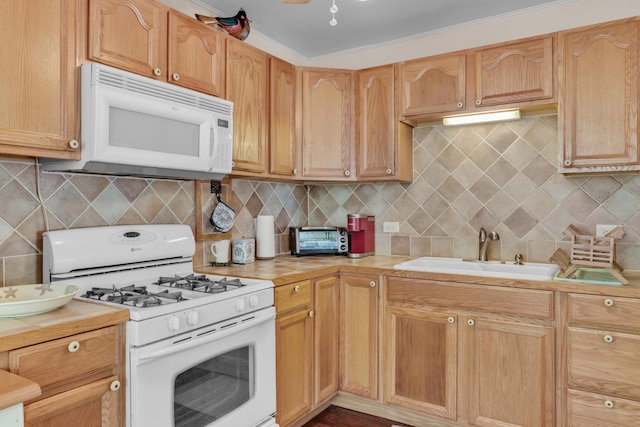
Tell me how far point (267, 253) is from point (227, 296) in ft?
3.38

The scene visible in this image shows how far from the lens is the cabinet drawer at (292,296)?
219 cm

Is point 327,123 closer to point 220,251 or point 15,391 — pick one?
point 220,251

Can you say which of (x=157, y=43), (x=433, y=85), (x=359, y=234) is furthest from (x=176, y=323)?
(x=433, y=85)

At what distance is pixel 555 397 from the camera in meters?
2.06

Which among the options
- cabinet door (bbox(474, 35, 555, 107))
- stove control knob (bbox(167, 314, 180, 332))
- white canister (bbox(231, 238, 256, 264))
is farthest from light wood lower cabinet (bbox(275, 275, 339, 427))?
cabinet door (bbox(474, 35, 555, 107))

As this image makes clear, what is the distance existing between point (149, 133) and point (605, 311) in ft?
7.30

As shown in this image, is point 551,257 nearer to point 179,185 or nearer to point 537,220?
point 537,220

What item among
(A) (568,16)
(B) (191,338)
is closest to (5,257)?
(B) (191,338)

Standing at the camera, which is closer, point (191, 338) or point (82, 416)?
point (82, 416)

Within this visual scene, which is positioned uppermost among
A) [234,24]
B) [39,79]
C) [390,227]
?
[234,24]

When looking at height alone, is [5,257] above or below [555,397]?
above

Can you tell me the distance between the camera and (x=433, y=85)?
2.69 metres

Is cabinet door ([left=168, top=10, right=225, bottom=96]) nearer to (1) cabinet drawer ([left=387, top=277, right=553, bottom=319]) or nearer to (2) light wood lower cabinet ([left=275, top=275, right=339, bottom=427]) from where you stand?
(2) light wood lower cabinet ([left=275, top=275, right=339, bottom=427])

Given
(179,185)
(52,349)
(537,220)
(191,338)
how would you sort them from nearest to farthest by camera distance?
(52,349) → (191,338) → (179,185) → (537,220)
